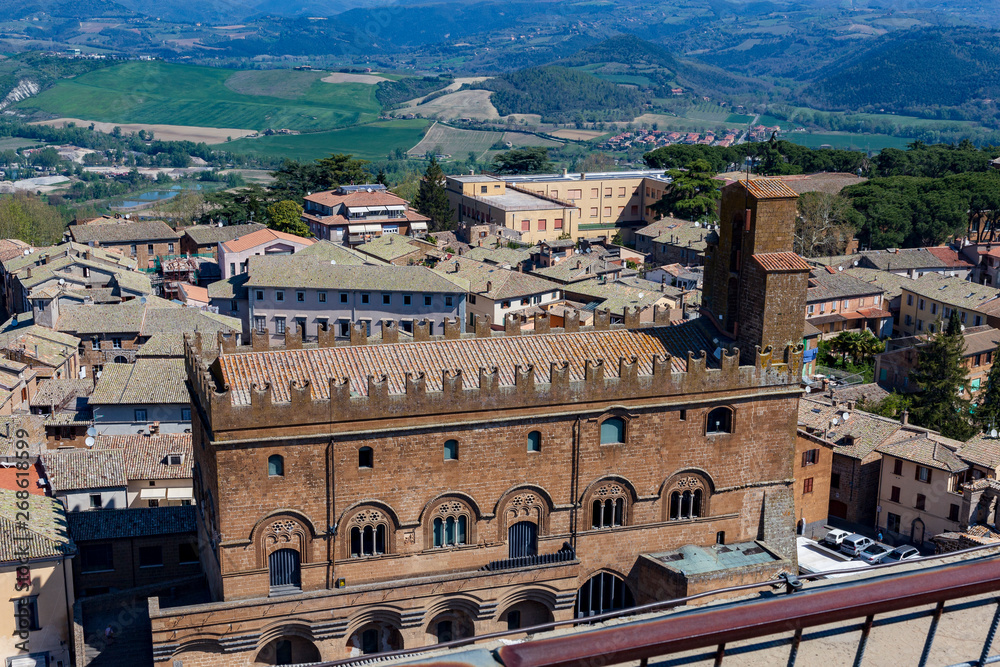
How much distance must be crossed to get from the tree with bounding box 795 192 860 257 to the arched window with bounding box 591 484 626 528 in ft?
242

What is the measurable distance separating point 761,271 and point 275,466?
17.5 metres

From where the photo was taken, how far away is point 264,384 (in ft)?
111

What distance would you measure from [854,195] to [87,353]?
3080 inches

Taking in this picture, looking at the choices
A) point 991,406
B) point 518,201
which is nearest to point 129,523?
point 991,406

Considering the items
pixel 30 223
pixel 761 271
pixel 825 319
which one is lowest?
pixel 825 319

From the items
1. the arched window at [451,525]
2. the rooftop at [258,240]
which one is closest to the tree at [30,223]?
the rooftop at [258,240]

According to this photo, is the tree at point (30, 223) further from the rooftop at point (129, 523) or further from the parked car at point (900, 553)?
the parked car at point (900, 553)

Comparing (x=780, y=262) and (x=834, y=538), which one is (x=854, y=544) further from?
(x=780, y=262)

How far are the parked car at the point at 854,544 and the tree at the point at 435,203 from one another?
2854 inches

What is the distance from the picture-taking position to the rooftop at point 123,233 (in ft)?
342

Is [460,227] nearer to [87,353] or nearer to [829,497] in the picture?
[87,353]

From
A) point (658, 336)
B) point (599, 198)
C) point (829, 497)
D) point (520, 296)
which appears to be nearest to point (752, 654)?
point (658, 336)

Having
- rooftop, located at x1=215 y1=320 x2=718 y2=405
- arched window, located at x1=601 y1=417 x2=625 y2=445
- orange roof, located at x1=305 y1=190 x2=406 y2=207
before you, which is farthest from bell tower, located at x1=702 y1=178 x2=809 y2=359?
orange roof, located at x1=305 y1=190 x2=406 y2=207

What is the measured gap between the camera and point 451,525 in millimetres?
35531
